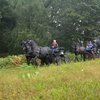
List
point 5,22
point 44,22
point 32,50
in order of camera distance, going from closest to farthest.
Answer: point 32,50
point 44,22
point 5,22

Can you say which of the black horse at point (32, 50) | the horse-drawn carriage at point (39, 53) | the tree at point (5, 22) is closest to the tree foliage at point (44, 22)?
the tree at point (5, 22)

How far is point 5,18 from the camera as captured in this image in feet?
76.7

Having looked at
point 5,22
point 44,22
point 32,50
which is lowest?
point 32,50

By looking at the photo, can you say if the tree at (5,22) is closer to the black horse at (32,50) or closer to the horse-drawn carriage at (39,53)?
the horse-drawn carriage at (39,53)

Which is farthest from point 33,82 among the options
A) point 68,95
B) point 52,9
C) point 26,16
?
point 52,9

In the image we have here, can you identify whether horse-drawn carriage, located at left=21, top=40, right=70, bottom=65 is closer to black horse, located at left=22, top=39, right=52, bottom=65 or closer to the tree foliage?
black horse, located at left=22, top=39, right=52, bottom=65

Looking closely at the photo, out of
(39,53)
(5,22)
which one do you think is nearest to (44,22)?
(5,22)

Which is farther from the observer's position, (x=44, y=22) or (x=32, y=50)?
(x=44, y=22)

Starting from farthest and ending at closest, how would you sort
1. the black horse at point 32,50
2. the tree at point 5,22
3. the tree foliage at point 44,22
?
1. the tree at point 5,22
2. the tree foliage at point 44,22
3. the black horse at point 32,50

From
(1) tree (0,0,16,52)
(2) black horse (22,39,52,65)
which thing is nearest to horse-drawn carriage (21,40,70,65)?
(2) black horse (22,39,52,65)

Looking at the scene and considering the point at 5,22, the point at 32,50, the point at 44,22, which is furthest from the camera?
the point at 5,22

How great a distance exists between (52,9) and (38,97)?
99.1ft

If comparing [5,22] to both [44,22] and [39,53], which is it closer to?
[44,22]

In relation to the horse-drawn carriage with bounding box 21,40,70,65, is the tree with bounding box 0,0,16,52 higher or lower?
higher
